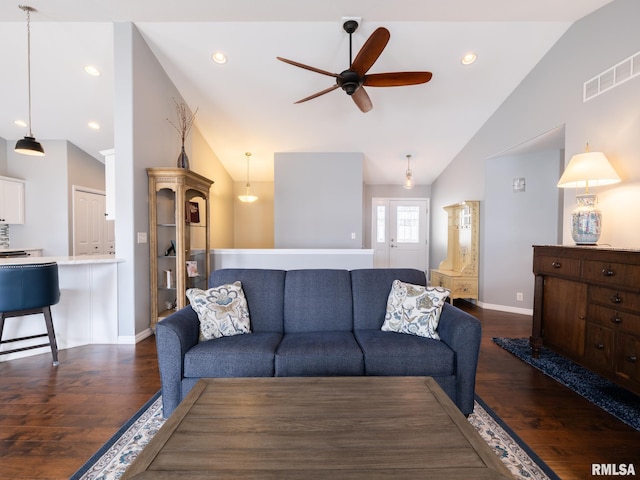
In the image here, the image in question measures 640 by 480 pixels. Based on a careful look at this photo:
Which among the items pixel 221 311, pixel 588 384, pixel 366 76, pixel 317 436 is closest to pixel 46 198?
pixel 221 311

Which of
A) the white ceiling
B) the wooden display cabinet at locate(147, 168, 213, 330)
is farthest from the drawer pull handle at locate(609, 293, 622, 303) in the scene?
the wooden display cabinet at locate(147, 168, 213, 330)

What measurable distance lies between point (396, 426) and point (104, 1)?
4.21 meters

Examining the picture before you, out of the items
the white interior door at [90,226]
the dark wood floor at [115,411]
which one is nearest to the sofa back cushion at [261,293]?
the dark wood floor at [115,411]

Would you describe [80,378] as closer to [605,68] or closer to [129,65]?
[129,65]

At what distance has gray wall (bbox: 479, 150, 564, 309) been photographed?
4113 millimetres

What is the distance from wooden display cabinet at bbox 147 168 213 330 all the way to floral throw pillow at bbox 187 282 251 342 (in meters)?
1.49

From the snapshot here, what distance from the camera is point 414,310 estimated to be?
2068 millimetres

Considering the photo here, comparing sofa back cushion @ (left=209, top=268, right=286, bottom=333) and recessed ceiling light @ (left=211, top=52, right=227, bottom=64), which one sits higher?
recessed ceiling light @ (left=211, top=52, right=227, bottom=64)

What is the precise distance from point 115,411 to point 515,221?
5.18m

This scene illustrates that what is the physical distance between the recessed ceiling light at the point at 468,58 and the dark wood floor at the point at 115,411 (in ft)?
11.1

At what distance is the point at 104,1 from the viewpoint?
2.77m

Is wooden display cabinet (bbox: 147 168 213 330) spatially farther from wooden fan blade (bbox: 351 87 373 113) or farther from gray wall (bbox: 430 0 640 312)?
gray wall (bbox: 430 0 640 312)

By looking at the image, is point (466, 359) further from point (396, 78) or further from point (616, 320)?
point (396, 78)

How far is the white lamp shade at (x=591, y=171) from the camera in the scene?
2.30 metres
